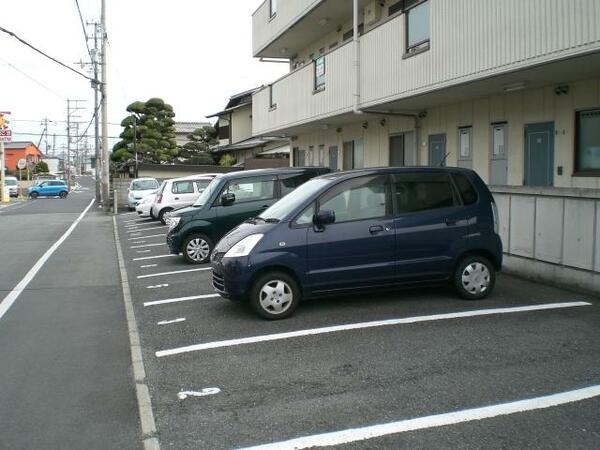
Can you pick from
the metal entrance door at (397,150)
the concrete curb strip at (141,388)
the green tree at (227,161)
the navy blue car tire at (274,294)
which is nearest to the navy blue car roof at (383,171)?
the navy blue car tire at (274,294)

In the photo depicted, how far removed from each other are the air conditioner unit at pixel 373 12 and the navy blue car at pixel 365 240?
9.47 meters

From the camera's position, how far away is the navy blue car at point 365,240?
7020mm

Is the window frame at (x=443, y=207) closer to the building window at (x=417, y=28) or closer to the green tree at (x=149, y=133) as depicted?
the building window at (x=417, y=28)

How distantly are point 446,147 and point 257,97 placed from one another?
Result: 37.6ft

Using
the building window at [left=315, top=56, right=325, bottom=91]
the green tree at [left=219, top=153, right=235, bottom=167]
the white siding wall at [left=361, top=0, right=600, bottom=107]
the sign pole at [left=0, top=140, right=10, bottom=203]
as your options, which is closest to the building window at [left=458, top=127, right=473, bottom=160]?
the white siding wall at [left=361, top=0, right=600, bottom=107]

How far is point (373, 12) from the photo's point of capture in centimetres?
1620

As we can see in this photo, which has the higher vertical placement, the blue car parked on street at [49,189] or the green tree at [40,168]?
the green tree at [40,168]

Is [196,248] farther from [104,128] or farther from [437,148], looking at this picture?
[104,128]

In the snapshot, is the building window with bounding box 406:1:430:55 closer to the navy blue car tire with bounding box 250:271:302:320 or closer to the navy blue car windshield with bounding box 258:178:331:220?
the navy blue car windshield with bounding box 258:178:331:220

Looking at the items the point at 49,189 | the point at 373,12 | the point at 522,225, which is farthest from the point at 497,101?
the point at 49,189

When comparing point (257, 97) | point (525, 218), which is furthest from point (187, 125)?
point (525, 218)

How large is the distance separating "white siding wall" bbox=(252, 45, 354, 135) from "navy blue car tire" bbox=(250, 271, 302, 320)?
329 inches

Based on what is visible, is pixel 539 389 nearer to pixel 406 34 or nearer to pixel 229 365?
pixel 229 365

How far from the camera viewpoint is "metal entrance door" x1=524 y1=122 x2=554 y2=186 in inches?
405
